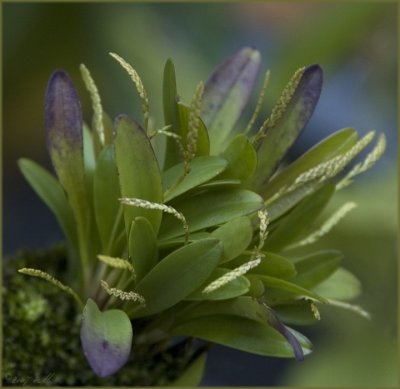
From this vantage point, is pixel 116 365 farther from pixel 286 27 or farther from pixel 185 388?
pixel 286 27

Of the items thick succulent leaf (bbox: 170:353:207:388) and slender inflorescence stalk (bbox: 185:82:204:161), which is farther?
thick succulent leaf (bbox: 170:353:207:388)

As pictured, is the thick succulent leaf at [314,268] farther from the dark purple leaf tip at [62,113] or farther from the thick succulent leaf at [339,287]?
the dark purple leaf tip at [62,113]

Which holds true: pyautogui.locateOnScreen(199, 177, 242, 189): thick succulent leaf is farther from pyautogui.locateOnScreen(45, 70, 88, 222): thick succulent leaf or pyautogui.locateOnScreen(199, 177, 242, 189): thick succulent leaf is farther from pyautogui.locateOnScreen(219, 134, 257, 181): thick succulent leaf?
pyautogui.locateOnScreen(45, 70, 88, 222): thick succulent leaf

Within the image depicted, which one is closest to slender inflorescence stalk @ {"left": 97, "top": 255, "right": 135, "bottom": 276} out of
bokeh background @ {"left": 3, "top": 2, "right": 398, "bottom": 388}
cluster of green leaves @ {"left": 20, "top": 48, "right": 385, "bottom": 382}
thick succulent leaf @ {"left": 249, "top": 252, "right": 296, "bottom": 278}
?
cluster of green leaves @ {"left": 20, "top": 48, "right": 385, "bottom": 382}

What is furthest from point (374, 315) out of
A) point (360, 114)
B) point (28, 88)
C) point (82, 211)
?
point (28, 88)

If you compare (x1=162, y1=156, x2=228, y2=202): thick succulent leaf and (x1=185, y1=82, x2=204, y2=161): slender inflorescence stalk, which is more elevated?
(x1=185, y1=82, x2=204, y2=161): slender inflorescence stalk

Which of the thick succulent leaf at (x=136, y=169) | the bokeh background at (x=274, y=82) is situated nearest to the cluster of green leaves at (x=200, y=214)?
the thick succulent leaf at (x=136, y=169)
